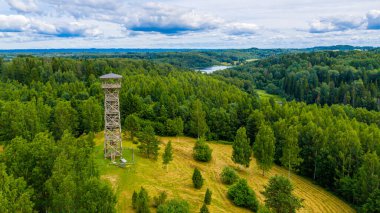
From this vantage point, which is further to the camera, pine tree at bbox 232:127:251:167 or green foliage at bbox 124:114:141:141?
green foliage at bbox 124:114:141:141

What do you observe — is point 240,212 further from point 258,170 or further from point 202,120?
point 202,120

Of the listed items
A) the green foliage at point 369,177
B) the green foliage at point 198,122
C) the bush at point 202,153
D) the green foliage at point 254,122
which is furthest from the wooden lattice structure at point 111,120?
the green foliage at point 254,122

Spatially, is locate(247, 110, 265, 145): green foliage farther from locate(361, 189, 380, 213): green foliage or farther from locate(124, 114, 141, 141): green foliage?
locate(361, 189, 380, 213): green foliage

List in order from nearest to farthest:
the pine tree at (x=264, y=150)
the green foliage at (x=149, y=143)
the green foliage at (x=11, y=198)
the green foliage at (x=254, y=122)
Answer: the green foliage at (x=11, y=198)
the green foliage at (x=149, y=143)
the pine tree at (x=264, y=150)
the green foliage at (x=254, y=122)

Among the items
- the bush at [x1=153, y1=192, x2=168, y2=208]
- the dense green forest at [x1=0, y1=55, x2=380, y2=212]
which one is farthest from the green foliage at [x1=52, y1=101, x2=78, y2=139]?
the bush at [x1=153, y1=192, x2=168, y2=208]

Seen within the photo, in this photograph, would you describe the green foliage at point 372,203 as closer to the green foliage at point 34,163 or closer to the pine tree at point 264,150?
the pine tree at point 264,150

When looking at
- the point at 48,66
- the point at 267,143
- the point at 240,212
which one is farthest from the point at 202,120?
the point at 48,66
